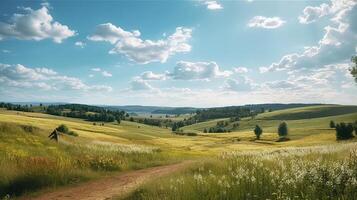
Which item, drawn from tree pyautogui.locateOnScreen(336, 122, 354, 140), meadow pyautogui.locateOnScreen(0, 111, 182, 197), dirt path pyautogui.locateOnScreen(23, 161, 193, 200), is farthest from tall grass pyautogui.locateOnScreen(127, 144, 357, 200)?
tree pyautogui.locateOnScreen(336, 122, 354, 140)

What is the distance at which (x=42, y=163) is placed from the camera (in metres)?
18.1

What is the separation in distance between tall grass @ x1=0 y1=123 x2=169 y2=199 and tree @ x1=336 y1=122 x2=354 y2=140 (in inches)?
3232

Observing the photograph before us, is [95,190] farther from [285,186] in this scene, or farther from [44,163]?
[285,186]

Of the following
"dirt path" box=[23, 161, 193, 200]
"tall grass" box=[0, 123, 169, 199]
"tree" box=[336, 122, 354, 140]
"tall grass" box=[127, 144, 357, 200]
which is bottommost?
"tree" box=[336, 122, 354, 140]

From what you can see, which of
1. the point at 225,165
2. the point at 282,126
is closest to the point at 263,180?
the point at 225,165

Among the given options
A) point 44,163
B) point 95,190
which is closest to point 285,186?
point 95,190

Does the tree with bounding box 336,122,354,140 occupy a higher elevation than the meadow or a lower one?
lower

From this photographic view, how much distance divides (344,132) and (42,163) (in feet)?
318

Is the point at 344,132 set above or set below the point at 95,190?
below

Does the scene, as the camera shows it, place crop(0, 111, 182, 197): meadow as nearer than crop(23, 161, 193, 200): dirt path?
No

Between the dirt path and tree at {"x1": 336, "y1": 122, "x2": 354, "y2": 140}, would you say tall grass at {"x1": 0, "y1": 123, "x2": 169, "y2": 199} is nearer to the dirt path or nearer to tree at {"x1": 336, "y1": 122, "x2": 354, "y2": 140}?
the dirt path

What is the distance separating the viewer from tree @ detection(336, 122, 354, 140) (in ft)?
334

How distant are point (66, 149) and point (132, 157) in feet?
14.8

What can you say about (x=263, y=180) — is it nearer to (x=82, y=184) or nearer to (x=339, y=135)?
(x=82, y=184)
